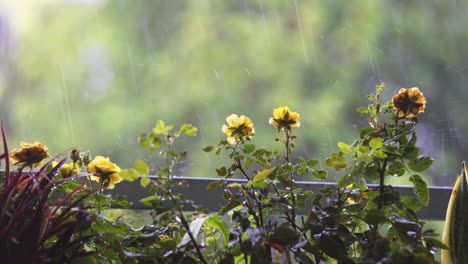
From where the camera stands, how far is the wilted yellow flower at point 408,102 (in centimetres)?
74

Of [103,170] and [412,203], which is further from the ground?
[103,170]

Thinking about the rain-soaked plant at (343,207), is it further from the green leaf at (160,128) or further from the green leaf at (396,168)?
the green leaf at (160,128)

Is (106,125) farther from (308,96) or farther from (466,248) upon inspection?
(466,248)

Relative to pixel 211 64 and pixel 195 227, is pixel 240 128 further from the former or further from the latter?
pixel 211 64

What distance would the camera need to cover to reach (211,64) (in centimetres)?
204

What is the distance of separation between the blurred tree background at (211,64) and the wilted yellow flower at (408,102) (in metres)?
1.04

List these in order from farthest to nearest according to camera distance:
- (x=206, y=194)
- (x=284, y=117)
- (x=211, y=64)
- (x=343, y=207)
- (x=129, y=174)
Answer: (x=211, y=64) → (x=206, y=194) → (x=284, y=117) → (x=343, y=207) → (x=129, y=174)

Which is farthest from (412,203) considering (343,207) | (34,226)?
(34,226)

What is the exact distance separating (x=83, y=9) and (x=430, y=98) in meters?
1.52

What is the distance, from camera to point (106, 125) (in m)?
1.94

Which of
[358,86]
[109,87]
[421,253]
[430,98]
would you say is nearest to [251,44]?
[358,86]

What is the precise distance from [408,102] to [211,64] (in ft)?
4.49

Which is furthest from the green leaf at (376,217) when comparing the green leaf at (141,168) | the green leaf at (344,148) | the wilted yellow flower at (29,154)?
the wilted yellow flower at (29,154)

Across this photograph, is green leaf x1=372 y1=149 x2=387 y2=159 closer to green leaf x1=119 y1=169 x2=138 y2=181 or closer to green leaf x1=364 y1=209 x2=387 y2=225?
green leaf x1=364 y1=209 x2=387 y2=225
